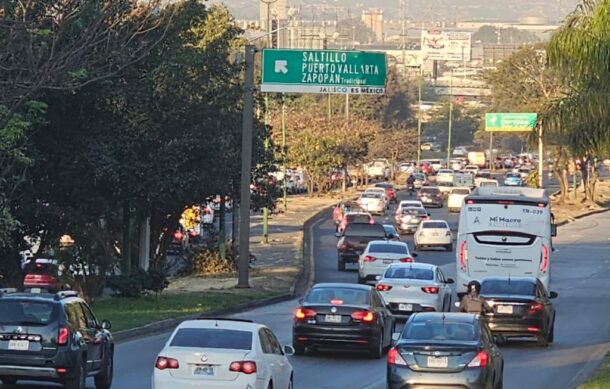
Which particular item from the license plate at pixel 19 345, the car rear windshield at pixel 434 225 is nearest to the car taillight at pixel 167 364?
the license plate at pixel 19 345

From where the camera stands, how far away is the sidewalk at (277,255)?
4391cm

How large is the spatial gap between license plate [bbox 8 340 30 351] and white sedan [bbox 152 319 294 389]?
2522mm

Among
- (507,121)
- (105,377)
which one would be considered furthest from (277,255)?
(507,121)

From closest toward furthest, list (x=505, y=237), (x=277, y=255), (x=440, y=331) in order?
1. (x=440, y=331)
2. (x=505, y=237)
3. (x=277, y=255)

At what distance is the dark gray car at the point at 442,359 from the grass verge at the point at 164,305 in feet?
37.1

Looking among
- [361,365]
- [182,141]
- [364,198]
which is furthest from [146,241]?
[364,198]

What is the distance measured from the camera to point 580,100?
2488 centimetres

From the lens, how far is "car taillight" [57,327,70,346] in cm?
1817

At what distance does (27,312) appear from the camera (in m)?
18.3

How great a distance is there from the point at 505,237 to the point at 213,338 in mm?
21188

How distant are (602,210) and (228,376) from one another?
81.7 metres

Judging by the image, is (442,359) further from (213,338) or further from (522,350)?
(522,350)

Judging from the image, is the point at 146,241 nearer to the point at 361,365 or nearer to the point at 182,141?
the point at 182,141

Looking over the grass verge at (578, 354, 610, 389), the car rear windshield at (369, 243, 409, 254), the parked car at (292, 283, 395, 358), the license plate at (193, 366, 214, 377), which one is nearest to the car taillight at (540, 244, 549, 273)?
the car rear windshield at (369, 243, 409, 254)
